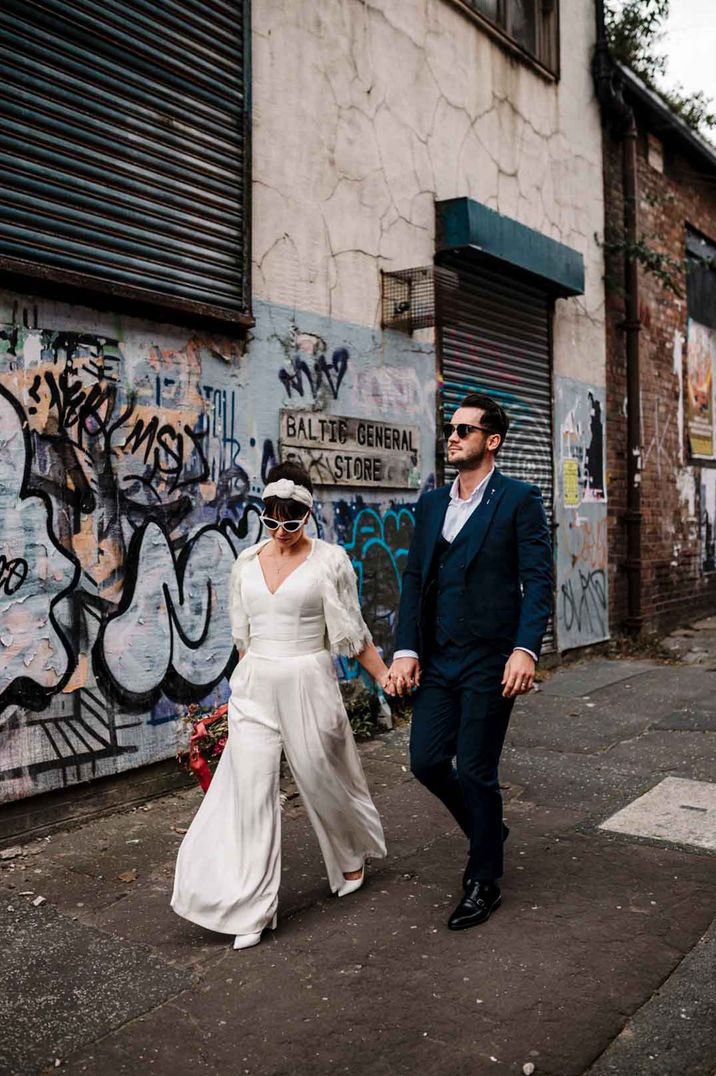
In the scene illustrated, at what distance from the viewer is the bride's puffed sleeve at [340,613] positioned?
3891 millimetres

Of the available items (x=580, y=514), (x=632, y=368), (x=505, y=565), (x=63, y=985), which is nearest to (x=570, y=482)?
(x=580, y=514)

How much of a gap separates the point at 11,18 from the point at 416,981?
15.1 feet

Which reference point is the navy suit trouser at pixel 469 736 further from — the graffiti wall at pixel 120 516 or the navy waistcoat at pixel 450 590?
the graffiti wall at pixel 120 516

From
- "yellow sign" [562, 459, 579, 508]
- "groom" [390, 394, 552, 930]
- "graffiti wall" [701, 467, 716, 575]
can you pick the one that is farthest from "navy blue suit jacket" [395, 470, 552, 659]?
"graffiti wall" [701, 467, 716, 575]

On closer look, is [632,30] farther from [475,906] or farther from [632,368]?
[475,906]

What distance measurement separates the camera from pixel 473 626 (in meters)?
3.74

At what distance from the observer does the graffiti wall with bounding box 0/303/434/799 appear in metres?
4.70

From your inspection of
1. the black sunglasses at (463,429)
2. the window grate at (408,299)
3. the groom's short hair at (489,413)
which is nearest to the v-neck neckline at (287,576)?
the black sunglasses at (463,429)

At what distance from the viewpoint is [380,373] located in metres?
7.29

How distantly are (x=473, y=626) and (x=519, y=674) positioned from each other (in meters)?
0.30

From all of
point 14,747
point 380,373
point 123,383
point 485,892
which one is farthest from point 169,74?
point 485,892

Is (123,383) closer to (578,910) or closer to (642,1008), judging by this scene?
(578,910)

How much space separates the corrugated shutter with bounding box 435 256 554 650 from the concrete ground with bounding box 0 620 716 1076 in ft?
13.6

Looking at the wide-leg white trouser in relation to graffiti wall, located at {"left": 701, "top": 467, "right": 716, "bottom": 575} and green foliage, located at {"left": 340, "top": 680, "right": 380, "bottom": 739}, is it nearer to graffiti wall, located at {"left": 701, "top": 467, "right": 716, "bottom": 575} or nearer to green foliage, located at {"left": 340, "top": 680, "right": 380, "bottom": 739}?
green foliage, located at {"left": 340, "top": 680, "right": 380, "bottom": 739}
